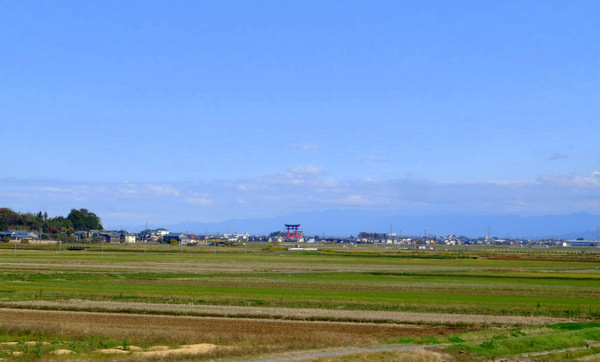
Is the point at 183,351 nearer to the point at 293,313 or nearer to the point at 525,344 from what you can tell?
the point at 525,344

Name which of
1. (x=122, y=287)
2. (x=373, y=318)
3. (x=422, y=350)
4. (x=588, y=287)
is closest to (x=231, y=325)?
(x=373, y=318)

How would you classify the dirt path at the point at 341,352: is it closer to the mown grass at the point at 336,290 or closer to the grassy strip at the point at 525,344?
the grassy strip at the point at 525,344

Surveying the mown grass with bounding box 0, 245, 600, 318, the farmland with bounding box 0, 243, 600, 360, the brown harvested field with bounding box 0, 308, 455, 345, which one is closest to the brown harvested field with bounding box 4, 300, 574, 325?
the farmland with bounding box 0, 243, 600, 360

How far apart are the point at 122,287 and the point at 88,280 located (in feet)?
31.5

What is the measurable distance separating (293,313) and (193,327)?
21.6 feet

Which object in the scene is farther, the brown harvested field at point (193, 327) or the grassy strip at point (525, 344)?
the brown harvested field at point (193, 327)

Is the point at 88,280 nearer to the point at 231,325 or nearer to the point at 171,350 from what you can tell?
the point at 231,325

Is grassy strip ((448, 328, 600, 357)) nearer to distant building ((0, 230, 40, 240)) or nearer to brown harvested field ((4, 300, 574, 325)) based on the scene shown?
brown harvested field ((4, 300, 574, 325))

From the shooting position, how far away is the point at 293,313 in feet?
111

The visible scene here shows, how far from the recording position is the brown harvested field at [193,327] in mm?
25578

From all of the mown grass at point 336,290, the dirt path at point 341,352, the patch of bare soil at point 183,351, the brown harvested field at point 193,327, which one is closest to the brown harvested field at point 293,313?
the brown harvested field at point 193,327

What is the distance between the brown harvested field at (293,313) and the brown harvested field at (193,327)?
137 cm

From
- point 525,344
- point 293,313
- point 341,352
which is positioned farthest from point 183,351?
point 293,313

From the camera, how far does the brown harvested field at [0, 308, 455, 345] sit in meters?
25.6
